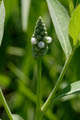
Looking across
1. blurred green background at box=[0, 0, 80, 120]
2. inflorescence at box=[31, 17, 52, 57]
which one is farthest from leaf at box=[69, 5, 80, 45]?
blurred green background at box=[0, 0, 80, 120]

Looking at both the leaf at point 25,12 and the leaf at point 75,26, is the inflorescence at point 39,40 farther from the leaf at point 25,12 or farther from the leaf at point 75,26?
the leaf at point 25,12

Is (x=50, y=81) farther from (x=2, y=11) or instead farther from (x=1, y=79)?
(x=2, y=11)

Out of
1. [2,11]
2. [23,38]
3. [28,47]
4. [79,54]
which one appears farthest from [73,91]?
[23,38]

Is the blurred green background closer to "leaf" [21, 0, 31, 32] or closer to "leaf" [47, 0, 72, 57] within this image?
"leaf" [21, 0, 31, 32]

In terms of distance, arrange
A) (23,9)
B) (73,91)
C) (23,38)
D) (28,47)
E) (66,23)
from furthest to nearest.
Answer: (23,38) < (28,47) < (23,9) < (66,23) < (73,91)

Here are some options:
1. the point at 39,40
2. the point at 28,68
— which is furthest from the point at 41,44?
the point at 28,68
